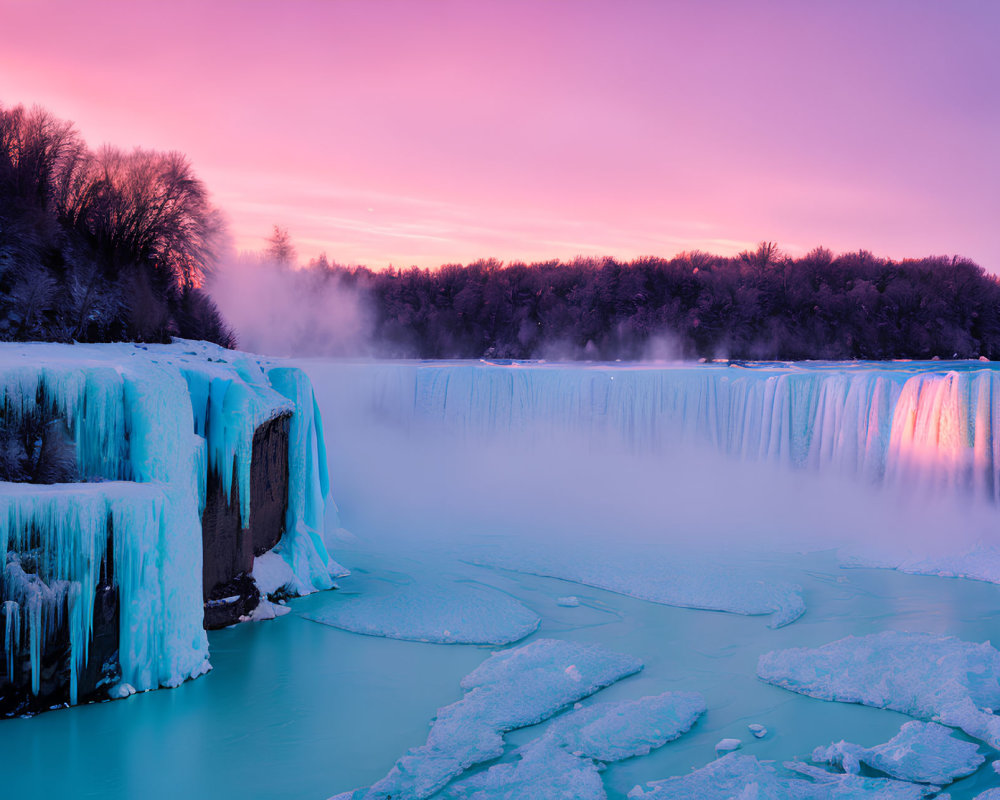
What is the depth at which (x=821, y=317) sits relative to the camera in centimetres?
3394

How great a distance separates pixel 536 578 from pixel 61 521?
17.7 ft

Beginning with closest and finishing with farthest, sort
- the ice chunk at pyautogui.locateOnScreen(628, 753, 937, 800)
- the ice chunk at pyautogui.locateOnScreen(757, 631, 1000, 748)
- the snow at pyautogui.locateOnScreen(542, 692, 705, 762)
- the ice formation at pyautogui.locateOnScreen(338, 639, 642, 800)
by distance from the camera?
the ice chunk at pyautogui.locateOnScreen(628, 753, 937, 800) → the ice formation at pyautogui.locateOnScreen(338, 639, 642, 800) → the snow at pyautogui.locateOnScreen(542, 692, 705, 762) → the ice chunk at pyautogui.locateOnScreen(757, 631, 1000, 748)

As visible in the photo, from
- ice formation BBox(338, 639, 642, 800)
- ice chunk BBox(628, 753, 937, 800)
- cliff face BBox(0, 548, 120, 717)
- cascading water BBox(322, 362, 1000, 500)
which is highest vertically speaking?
cascading water BBox(322, 362, 1000, 500)

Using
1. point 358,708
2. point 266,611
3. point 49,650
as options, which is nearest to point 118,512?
point 49,650

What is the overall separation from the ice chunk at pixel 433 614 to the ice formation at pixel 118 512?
1.72m

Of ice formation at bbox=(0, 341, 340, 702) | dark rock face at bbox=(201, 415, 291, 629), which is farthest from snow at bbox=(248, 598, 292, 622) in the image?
ice formation at bbox=(0, 341, 340, 702)

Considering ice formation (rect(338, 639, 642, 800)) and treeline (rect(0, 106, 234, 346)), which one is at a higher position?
treeline (rect(0, 106, 234, 346))

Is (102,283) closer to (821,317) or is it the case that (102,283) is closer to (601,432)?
(601,432)

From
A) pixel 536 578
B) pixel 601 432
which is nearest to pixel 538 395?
pixel 601 432

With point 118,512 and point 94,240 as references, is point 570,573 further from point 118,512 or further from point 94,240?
point 94,240

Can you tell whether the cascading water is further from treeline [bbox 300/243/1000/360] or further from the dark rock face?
treeline [bbox 300/243/1000/360]

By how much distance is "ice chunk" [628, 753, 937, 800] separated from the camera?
4281 mm

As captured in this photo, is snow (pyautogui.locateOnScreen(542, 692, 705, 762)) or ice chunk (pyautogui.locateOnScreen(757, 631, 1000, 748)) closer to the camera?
snow (pyautogui.locateOnScreen(542, 692, 705, 762))

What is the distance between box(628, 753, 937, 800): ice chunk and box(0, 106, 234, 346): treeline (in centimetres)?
697
